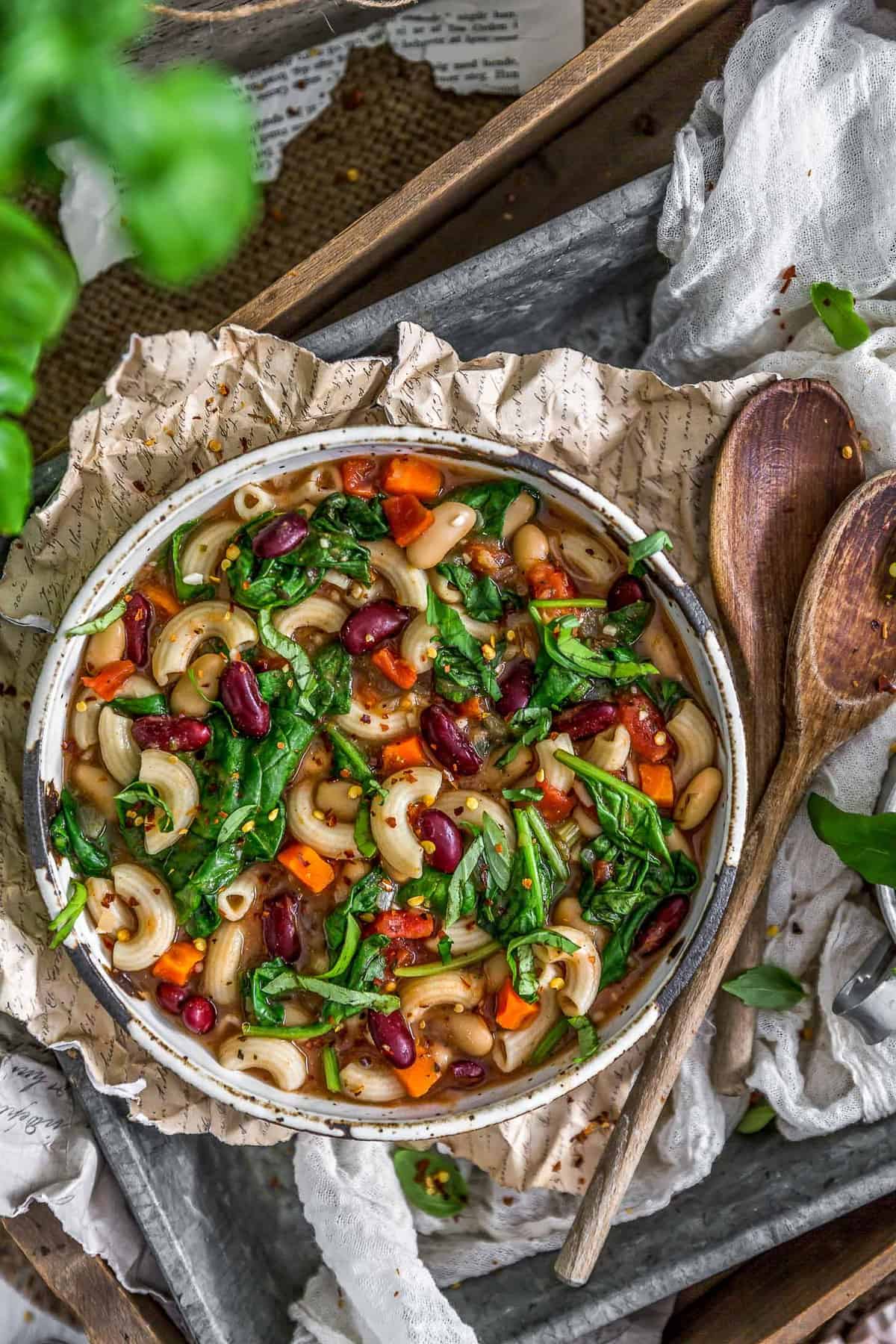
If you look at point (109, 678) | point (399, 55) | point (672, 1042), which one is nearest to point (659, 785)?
point (672, 1042)

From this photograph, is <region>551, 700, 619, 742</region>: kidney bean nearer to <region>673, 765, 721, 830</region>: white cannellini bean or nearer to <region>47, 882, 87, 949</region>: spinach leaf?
<region>673, 765, 721, 830</region>: white cannellini bean

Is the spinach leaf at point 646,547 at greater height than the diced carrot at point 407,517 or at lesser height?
lesser

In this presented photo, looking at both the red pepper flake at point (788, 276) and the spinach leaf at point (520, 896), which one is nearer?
the spinach leaf at point (520, 896)

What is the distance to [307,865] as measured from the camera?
1771mm

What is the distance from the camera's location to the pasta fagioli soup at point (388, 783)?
175 cm

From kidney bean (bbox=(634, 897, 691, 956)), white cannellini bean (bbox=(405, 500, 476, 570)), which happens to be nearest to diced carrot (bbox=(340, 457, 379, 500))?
white cannellini bean (bbox=(405, 500, 476, 570))

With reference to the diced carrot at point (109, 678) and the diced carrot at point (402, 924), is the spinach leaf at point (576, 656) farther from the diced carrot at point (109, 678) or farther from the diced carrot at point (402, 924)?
the diced carrot at point (109, 678)

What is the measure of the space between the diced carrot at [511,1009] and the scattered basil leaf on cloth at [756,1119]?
0.51 m

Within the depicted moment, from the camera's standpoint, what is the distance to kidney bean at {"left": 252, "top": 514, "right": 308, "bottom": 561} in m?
1.70

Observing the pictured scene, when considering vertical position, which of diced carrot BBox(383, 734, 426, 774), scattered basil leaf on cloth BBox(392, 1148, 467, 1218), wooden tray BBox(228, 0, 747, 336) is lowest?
scattered basil leaf on cloth BBox(392, 1148, 467, 1218)

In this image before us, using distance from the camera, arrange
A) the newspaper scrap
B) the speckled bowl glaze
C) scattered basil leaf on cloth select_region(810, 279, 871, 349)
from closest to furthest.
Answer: the speckled bowl glaze < scattered basil leaf on cloth select_region(810, 279, 871, 349) < the newspaper scrap

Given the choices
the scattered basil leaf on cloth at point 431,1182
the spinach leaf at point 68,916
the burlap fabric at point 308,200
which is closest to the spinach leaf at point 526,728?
the spinach leaf at point 68,916

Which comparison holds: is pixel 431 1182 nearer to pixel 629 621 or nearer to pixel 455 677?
pixel 455 677

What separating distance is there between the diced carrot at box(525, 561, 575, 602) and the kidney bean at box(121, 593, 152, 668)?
1.93 feet
